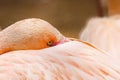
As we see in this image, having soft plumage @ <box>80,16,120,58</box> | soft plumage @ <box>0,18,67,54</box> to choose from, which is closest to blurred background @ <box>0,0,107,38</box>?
soft plumage @ <box>80,16,120,58</box>

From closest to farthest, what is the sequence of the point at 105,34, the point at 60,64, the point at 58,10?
the point at 60,64, the point at 105,34, the point at 58,10

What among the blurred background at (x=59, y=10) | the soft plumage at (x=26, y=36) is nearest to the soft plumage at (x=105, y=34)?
the blurred background at (x=59, y=10)

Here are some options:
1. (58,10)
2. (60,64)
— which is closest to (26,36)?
(60,64)

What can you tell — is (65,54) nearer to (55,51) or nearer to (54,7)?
(55,51)

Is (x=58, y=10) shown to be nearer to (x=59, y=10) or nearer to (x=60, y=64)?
(x=59, y=10)

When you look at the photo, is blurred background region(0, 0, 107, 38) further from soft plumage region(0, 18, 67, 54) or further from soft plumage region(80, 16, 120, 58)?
soft plumage region(0, 18, 67, 54)

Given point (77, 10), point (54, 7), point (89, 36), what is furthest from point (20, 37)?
point (77, 10)
